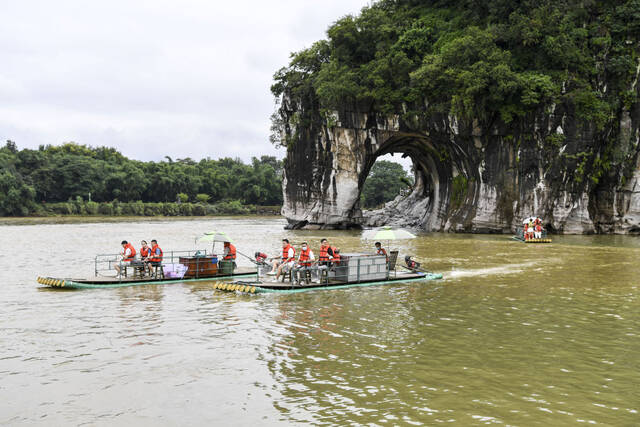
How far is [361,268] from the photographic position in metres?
17.6

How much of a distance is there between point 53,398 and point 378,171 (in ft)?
372

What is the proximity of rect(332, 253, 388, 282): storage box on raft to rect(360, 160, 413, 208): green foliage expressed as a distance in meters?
96.4

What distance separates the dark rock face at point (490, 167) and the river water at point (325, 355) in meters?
27.3

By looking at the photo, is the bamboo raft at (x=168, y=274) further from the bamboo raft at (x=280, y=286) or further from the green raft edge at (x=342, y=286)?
the green raft edge at (x=342, y=286)

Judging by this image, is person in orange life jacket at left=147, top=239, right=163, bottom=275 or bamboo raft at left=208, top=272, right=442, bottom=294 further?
person in orange life jacket at left=147, top=239, right=163, bottom=275

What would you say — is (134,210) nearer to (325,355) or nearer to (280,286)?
(280,286)

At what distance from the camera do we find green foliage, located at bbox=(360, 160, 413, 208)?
115 metres

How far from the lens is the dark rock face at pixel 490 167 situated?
42281mm

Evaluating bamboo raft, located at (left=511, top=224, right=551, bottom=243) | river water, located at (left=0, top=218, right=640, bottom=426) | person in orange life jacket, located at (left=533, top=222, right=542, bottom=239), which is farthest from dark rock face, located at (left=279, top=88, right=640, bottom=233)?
river water, located at (left=0, top=218, right=640, bottom=426)

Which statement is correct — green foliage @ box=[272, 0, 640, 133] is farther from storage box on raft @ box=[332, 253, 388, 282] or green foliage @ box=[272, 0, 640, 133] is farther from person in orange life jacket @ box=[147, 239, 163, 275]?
person in orange life jacket @ box=[147, 239, 163, 275]

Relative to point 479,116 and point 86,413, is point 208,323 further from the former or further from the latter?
point 479,116

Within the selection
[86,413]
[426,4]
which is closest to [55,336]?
[86,413]

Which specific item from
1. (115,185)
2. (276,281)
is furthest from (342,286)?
(115,185)

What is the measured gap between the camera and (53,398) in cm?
736
